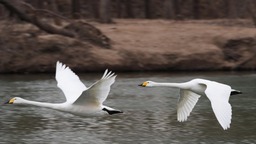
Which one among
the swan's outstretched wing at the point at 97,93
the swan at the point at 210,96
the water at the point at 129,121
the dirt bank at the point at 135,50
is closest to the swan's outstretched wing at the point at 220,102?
the swan at the point at 210,96

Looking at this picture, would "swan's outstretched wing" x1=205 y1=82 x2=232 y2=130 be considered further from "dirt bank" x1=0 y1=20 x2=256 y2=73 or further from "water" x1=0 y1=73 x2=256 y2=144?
"dirt bank" x1=0 y1=20 x2=256 y2=73

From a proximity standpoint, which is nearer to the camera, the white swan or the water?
the white swan

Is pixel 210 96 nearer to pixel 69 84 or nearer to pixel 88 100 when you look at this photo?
pixel 88 100

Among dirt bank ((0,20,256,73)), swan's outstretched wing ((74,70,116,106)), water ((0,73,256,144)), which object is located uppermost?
dirt bank ((0,20,256,73))

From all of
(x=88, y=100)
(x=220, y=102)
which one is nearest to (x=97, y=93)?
(x=88, y=100)

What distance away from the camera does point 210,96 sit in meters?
12.5

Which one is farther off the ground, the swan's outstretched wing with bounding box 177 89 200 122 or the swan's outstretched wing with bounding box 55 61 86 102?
the swan's outstretched wing with bounding box 55 61 86 102

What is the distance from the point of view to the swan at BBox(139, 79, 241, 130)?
11.8 meters

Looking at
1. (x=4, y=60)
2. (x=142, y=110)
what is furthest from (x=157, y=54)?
(x=142, y=110)

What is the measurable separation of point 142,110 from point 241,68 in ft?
33.2

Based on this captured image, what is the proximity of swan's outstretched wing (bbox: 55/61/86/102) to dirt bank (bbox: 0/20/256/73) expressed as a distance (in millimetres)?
11089

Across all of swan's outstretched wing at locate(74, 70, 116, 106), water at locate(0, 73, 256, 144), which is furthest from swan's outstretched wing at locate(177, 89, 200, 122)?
swan's outstretched wing at locate(74, 70, 116, 106)

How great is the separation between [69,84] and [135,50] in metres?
13.5

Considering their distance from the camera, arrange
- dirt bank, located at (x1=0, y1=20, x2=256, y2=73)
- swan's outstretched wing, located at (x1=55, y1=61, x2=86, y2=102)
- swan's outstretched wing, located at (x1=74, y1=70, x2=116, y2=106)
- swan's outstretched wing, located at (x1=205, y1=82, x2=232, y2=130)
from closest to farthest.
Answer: swan's outstretched wing, located at (x1=205, y1=82, x2=232, y2=130), swan's outstretched wing, located at (x1=74, y1=70, x2=116, y2=106), swan's outstretched wing, located at (x1=55, y1=61, x2=86, y2=102), dirt bank, located at (x1=0, y1=20, x2=256, y2=73)
